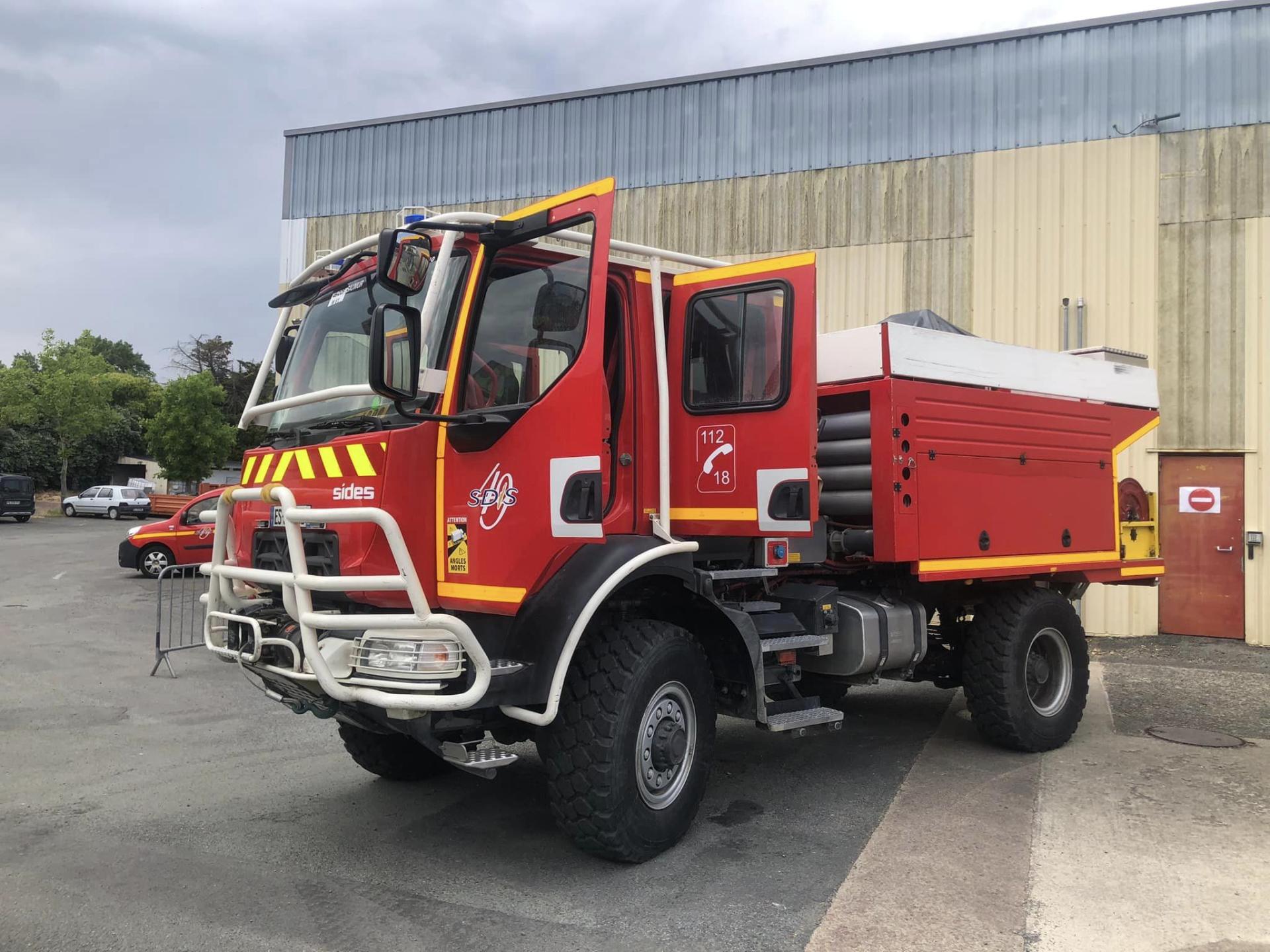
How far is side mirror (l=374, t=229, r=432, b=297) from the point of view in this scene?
4008mm

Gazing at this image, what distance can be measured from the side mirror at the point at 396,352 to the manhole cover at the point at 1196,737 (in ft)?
19.9

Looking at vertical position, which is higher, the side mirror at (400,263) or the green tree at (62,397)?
the green tree at (62,397)

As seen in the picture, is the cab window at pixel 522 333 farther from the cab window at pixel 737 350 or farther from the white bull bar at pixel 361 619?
the cab window at pixel 737 350

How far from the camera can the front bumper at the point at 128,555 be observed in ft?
60.1

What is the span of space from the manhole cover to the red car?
15677 mm

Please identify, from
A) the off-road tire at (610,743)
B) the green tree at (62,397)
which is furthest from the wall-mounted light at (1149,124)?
the green tree at (62,397)

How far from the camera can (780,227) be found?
1423 centimetres

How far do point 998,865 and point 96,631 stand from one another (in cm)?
1128

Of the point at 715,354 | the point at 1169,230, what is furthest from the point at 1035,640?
the point at 1169,230

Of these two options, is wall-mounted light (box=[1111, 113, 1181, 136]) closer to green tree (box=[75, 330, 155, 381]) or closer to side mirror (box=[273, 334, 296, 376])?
side mirror (box=[273, 334, 296, 376])

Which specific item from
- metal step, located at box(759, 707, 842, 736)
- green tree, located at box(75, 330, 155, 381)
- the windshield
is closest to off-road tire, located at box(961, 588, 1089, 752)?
metal step, located at box(759, 707, 842, 736)

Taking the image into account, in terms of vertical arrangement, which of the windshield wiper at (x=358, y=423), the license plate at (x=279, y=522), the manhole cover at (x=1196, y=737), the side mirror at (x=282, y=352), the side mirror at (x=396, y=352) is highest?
the side mirror at (x=282, y=352)

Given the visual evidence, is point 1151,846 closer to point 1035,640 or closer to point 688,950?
point 1035,640

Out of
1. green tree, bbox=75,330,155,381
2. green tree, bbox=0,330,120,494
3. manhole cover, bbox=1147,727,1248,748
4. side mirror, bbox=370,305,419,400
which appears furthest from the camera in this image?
green tree, bbox=75,330,155,381
